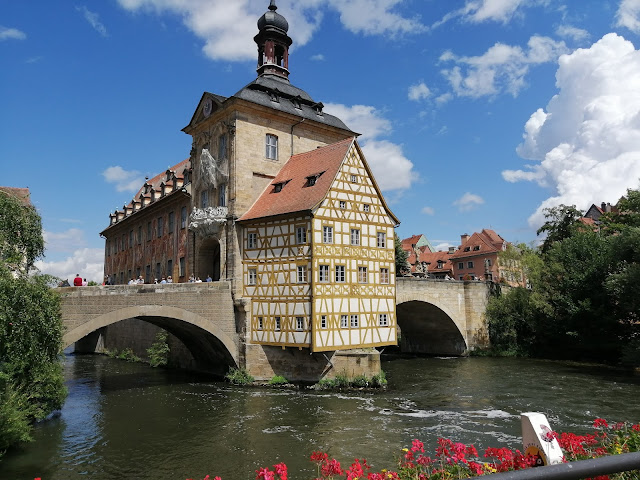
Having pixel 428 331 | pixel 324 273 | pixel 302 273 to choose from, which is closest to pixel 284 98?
pixel 302 273

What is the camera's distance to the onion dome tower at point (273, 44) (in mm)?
29875

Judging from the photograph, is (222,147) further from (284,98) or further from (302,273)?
(302,273)

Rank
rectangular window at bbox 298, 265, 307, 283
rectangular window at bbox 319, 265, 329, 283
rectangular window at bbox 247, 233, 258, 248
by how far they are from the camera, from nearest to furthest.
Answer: rectangular window at bbox 319, 265, 329, 283 → rectangular window at bbox 298, 265, 307, 283 → rectangular window at bbox 247, 233, 258, 248

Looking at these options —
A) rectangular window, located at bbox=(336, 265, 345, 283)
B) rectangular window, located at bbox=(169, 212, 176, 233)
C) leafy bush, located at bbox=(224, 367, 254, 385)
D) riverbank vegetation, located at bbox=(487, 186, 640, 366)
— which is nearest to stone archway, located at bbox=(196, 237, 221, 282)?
rectangular window, located at bbox=(169, 212, 176, 233)

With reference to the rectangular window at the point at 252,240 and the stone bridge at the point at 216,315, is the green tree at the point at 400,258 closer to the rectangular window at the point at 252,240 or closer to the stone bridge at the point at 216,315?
the stone bridge at the point at 216,315

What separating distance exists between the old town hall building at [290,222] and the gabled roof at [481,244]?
3595 centimetres

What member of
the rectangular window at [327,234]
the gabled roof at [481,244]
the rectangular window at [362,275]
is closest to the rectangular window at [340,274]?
the rectangular window at [362,275]

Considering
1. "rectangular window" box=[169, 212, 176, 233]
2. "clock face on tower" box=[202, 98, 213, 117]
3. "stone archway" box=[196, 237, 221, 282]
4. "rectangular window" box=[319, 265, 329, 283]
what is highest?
"clock face on tower" box=[202, 98, 213, 117]

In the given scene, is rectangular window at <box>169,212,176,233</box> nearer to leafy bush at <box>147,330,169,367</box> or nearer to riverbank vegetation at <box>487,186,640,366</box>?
leafy bush at <box>147,330,169,367</box>

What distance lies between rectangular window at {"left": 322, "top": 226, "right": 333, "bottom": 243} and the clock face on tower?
942 centimetres

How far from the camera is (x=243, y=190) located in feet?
78.6

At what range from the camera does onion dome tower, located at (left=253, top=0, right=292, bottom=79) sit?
98.0 ft

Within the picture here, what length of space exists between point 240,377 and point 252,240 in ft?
19.8

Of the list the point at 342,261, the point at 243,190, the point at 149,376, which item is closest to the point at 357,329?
the point at 342,261
